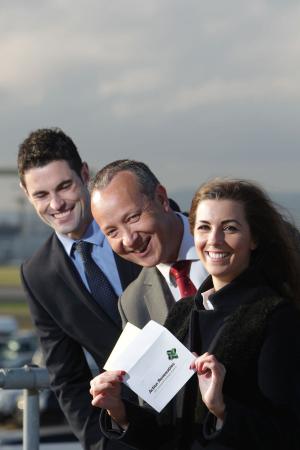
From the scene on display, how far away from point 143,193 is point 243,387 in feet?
2.27

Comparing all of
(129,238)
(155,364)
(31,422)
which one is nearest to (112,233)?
(129,238)

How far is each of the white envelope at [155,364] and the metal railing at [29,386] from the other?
161cm

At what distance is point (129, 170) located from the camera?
3305 millimetres

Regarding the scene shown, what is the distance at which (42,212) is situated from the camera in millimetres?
3955

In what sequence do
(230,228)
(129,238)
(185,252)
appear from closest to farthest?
(230,228) → (129,238) → (185,252)

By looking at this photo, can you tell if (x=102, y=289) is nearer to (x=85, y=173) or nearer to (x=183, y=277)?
(x=85, y=173)

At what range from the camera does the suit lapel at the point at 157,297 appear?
10.8 ft

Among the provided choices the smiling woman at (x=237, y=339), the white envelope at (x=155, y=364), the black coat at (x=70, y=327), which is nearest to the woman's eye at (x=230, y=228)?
the smiling woman at (x=237, y=339)

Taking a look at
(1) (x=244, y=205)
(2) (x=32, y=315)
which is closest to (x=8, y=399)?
(2) (x=32, y=315)

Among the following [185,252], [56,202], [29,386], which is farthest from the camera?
[29,386]

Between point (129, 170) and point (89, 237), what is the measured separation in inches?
30.8

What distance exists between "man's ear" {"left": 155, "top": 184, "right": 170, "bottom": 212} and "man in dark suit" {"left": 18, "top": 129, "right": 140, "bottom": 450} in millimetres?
626

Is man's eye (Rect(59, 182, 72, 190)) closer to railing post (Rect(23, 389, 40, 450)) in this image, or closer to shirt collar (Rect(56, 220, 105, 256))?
shirt collar (Rect(56, 220, 105, 256))

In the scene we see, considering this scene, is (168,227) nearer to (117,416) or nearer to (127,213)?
(127,213)
